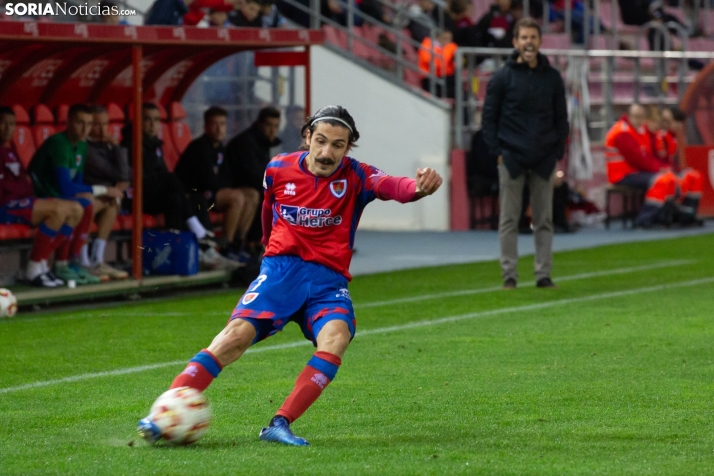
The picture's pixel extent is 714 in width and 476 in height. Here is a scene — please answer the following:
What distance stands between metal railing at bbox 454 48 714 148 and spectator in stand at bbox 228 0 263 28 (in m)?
3.59

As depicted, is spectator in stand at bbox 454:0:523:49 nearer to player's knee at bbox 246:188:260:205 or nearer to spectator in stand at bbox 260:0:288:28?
spectator in stand at bbox 260:0:288:28

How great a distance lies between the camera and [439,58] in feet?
65.6

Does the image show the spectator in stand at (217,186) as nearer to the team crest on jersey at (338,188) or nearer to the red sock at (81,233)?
the red sock at (81,233)

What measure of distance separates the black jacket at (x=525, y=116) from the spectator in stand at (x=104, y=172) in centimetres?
336

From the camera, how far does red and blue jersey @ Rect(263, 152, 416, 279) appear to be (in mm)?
5777

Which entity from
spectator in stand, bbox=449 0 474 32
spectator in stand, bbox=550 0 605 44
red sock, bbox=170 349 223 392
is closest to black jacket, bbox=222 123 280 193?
red sock, bbox=170 349 223 392

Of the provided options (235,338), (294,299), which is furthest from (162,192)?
(235,338)

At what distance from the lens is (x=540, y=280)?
38.9ft

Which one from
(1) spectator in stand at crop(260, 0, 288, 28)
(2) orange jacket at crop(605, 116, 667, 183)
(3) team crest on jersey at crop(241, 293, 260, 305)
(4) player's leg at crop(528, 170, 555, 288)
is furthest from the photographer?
(2) orange jacket at crop(605, 116, 667, 183)

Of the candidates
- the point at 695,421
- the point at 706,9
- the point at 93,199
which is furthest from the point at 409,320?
the point at 706,9

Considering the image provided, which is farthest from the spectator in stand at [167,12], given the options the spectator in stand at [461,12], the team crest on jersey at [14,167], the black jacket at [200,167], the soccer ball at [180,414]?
the spectator in stand at [461,12]

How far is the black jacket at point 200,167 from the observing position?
42.7 ft

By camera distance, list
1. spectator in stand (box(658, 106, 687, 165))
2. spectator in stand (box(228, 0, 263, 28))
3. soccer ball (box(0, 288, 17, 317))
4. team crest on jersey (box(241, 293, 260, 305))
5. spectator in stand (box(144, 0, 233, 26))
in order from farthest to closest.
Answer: spectator in stand (box(658, 106, 687, 165)), spectator in stand (box(228, 0, 263, 28)), spectator in stand (box(144, 0, 233, 26)), soccer ball (box(0, 288, 17, 317)), team crest on jersey (box(241, 293, 260, 305))

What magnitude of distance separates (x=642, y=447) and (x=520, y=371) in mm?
2155
